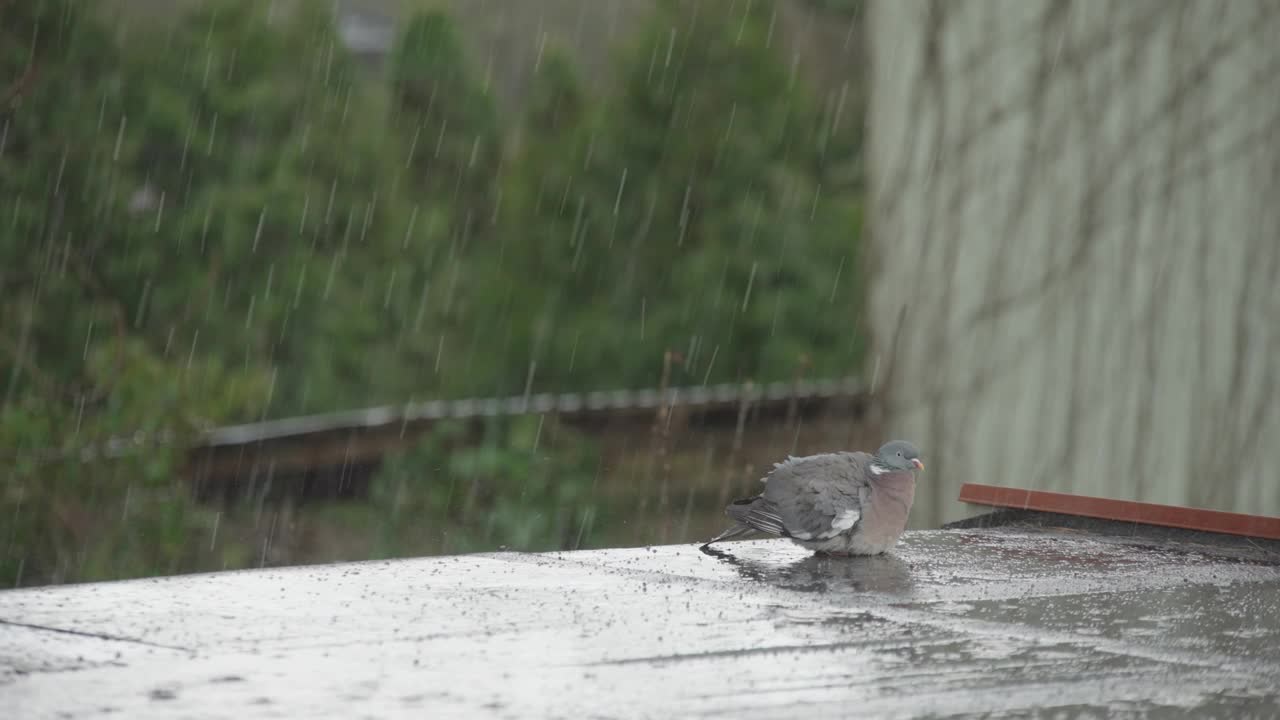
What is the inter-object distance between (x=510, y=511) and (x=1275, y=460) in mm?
2990

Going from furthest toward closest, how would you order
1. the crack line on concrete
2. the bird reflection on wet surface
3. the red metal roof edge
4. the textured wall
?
1. the textured wall
2. the red metal roof edge
3. the bird reflection on wet surface
4. the crack line on concrete

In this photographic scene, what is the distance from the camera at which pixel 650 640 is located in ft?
7.45

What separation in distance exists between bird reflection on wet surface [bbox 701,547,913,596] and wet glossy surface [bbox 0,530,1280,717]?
1 centimetres

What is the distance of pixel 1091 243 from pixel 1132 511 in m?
2.25

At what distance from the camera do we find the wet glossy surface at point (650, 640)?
6.29 ft

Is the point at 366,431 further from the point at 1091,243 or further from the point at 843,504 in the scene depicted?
the point at 843,504

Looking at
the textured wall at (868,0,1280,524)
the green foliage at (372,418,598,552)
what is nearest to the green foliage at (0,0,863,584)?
the green foliage at (372,418,598,552)

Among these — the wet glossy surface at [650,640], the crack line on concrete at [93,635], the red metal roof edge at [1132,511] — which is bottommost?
the crack line on concrete at [93,635]

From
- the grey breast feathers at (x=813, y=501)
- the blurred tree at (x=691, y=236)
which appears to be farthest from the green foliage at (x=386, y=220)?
the grey breast feathers at (x=813, y=501)

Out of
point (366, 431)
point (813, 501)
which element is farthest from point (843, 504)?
point (366, 431)

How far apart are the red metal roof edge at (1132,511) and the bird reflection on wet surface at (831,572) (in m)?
0.82

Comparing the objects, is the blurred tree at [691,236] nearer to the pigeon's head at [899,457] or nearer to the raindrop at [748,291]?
the raindrop at [748,291]

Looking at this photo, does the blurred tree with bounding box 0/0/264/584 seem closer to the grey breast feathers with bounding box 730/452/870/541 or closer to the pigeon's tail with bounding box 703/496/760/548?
the pigeon's tail with bounding box 703/496/760/548

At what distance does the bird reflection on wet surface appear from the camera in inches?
111
